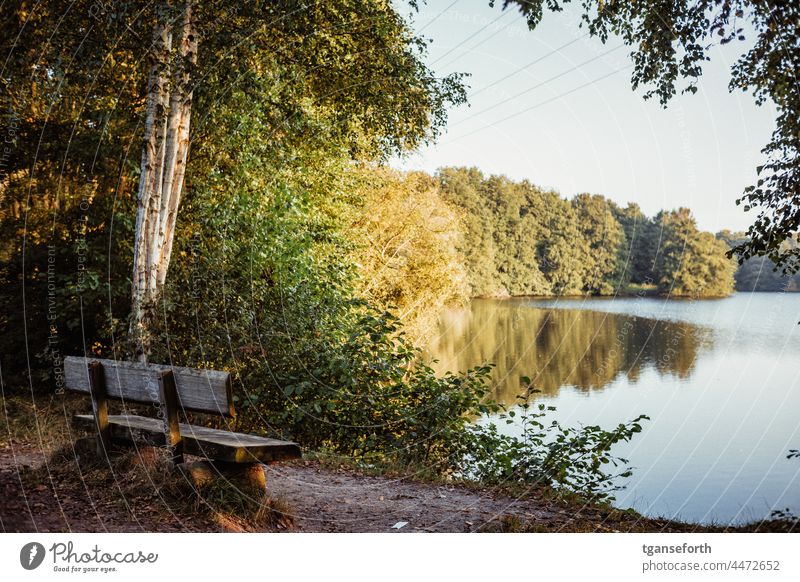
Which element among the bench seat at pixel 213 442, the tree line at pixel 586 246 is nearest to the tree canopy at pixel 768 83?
the tree line at pixel 586 246

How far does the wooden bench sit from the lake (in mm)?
3276

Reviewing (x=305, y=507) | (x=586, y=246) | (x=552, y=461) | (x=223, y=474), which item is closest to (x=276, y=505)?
(x=223, y=474)

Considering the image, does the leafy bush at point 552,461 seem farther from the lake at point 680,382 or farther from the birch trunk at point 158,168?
the birch trunk at point 158,168

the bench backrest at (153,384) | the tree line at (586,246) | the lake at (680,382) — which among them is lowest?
the lake at (680,382)

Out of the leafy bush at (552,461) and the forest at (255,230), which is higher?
the forest at (255,230)

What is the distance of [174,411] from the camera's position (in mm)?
4188

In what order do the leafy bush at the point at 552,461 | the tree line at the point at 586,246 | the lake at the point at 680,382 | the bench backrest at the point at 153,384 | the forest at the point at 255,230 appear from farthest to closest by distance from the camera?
the lake at the point at 680,382, the forest at the point at 255,230, the tree line at the point at 586,246, the leafy bush at the point at 552,461, the bench backrest at the point at 153,384

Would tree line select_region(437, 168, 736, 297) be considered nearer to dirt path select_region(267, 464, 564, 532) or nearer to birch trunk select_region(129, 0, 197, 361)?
dirt path select_region(267, 464, 564, 532)

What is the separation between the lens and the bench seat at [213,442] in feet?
13.1

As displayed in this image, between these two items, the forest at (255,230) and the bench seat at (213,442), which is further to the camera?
the forest at (255,230)

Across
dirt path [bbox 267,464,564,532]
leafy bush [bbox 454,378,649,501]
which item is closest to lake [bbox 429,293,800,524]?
leafy bush [bbox 454,378,649,501]

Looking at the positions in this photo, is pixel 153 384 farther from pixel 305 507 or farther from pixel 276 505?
pixel 305 507

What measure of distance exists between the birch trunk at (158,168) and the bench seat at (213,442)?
9.50 feet
